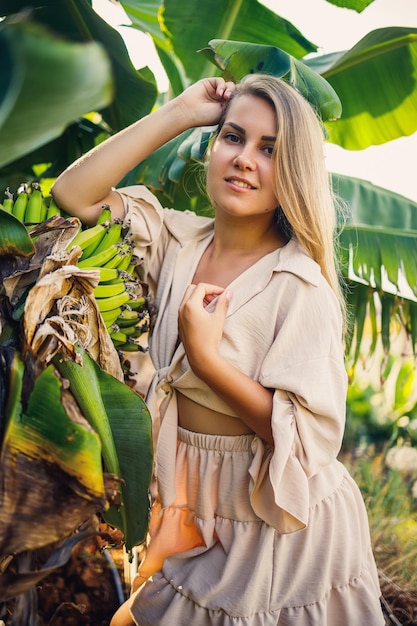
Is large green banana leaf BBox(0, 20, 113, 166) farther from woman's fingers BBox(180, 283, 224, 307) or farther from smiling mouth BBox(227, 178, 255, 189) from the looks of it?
smiling mouth BBox(227, 178, 255, 189)

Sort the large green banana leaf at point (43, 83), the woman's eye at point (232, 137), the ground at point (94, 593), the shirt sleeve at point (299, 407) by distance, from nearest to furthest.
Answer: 1. the large green banana leaf at point (43, 83)
2. the shirt sleeve at point (299, 407)
3. the woman's eye at point (232, 137)
4. the ground at point (94, 593)

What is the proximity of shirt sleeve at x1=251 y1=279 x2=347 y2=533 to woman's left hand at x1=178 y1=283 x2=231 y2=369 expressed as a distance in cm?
14

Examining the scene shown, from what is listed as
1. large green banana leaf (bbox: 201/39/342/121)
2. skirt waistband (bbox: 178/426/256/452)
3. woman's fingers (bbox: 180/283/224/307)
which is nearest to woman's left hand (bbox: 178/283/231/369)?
woman's fingers (bbox: 180/283/224/307)

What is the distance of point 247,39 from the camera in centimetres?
289

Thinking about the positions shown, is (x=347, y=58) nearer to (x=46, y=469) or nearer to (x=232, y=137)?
(x=232, y=137)

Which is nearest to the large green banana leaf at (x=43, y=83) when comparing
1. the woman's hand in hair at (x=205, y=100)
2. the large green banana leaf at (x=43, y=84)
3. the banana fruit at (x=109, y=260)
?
the large green banana leaf at (x=43, y=84)

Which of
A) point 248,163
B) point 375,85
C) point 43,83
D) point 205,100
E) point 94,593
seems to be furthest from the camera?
point 375,85

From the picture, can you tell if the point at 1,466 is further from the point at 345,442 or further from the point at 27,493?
the point at 345,442

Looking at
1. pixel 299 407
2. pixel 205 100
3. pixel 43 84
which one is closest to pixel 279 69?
pixel 205 100

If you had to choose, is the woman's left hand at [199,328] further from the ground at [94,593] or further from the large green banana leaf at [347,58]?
the large green banana leaf at [347,58]

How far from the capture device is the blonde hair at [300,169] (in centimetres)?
153

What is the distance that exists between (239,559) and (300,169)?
973 mm

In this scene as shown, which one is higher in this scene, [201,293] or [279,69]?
[279,69]

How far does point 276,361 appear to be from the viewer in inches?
56.8
